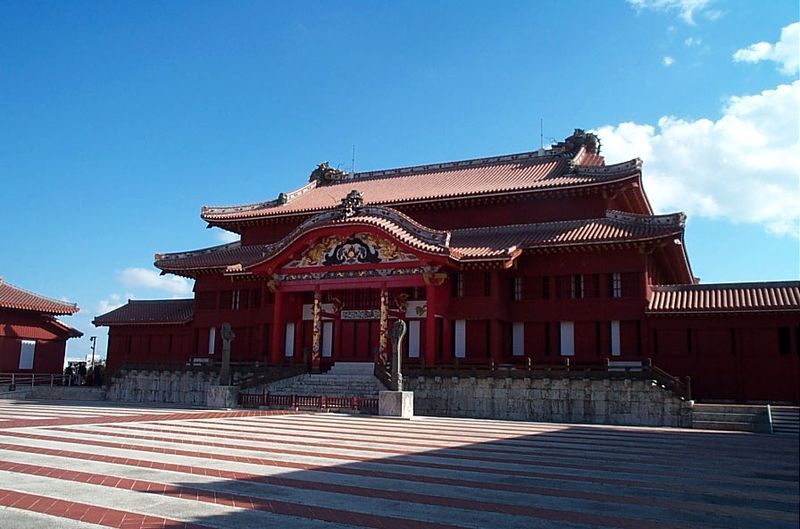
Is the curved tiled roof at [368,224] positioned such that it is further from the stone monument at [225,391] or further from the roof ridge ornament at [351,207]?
the stone monument at [225,391]

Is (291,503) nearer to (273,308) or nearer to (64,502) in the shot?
(64,502)

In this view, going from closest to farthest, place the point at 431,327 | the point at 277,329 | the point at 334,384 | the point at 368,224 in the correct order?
the point at 334,384
the point at 431,327
the point at 368,224
the point at 277,329

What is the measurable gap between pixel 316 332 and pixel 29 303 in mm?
20083

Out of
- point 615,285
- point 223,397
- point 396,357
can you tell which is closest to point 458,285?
point 615,285

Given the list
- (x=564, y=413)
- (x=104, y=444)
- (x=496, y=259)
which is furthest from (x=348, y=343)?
(x=104, y=444)

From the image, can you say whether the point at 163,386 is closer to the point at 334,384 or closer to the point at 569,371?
the point at 334,384

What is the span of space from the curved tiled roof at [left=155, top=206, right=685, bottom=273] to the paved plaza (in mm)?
11879

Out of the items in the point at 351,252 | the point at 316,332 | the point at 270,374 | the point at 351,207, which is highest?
the point at 351,207

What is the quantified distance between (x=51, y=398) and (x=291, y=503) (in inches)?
1195

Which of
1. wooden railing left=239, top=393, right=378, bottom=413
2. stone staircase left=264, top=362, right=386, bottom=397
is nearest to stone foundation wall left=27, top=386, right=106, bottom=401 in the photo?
stone staircase left=264, top=362, right=386, bottom=397

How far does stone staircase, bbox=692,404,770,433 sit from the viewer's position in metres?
19.3

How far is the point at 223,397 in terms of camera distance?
2436 centimetres

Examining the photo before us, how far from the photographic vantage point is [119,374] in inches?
1259

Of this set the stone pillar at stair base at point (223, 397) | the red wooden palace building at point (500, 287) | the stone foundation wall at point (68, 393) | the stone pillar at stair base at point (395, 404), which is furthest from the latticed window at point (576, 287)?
the stone foundation wall at point (68, 393)
